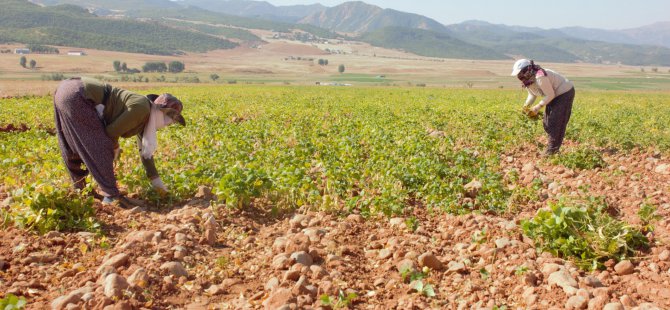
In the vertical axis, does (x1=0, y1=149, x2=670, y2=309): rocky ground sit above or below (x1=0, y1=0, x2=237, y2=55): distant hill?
below

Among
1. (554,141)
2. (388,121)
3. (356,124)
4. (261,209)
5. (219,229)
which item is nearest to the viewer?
(219,229)

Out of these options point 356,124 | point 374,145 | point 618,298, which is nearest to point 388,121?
point 356,124

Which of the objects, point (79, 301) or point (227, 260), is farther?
point (227, 260)

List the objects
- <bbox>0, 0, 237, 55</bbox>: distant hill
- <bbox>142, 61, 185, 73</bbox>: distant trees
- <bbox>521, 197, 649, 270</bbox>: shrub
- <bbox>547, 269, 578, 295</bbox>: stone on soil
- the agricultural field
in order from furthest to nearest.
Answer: <bbox>0, 0, 237, 55</bbox>: distant hill, <bbox>142, 61, 185, 73</bbox>: distant trees, <bbox>521, 197, 649, 270</bbox>: shrub, the agricultural field, <bbox>547, 269, 578, 295</bbox>: stone on soil

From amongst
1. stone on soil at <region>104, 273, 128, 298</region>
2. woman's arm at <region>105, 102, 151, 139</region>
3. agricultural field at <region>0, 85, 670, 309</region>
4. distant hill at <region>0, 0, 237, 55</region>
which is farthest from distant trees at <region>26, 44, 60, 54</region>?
stone on soil at <region>104, 273, 128, 298</region>

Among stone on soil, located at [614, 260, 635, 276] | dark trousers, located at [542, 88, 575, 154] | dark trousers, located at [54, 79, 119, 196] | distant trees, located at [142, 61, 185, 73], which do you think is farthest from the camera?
distant trees, located at [142, 61, 185, 73]

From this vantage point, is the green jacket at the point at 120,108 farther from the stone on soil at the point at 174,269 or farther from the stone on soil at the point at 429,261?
the stone on soil at the point at 429,261

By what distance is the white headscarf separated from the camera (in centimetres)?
530

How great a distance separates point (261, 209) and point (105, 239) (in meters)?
1.77

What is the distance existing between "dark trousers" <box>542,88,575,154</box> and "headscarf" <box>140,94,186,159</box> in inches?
232

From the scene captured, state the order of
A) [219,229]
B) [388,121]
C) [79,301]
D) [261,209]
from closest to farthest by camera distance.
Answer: [79,301]
[219,229]
[261,209]
[388,121]

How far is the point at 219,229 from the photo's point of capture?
4953 mm

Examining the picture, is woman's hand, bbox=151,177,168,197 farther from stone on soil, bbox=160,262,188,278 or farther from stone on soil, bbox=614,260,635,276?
stone on soil, bbox=614,260,635,276

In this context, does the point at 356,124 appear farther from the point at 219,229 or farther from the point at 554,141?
the point at 219,229
